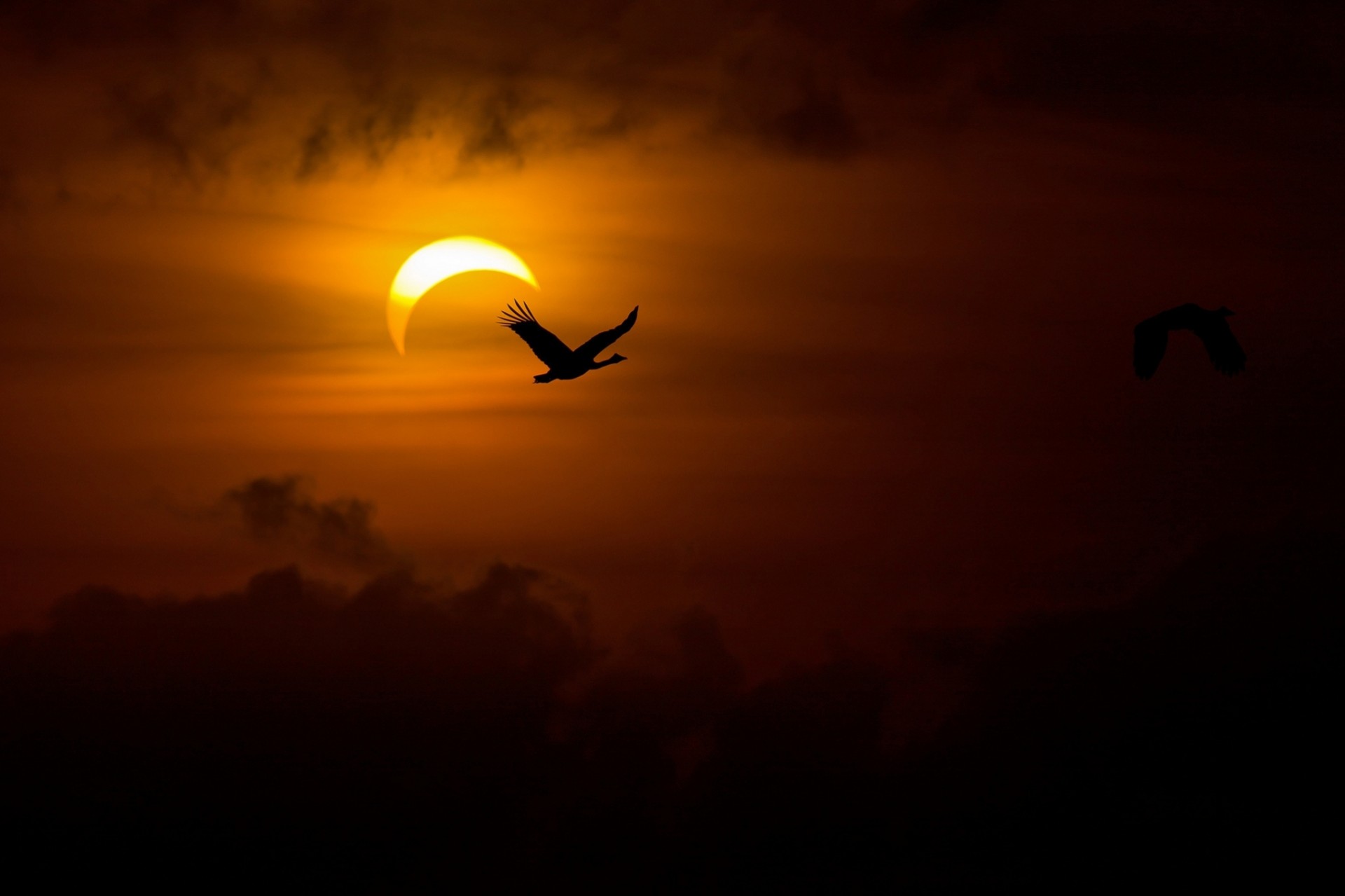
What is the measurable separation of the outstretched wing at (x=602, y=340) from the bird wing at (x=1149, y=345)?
12.2 meters

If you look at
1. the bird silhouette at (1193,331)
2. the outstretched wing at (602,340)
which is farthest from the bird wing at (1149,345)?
the outstretched wing at (602,340)

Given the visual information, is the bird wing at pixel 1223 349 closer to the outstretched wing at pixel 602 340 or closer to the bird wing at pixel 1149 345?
the bird wing at pixel 1149 345

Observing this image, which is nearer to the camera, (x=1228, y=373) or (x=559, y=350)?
(x=1228, y=373)

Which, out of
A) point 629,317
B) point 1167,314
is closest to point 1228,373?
point 1167,314

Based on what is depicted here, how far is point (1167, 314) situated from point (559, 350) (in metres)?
15.3

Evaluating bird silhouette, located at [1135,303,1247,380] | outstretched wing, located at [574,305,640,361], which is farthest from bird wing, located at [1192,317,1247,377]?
outstretched wing, located at [574,305,640,361]

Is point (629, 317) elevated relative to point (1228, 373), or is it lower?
elevated

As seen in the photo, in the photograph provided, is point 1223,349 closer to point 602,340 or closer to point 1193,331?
point 1193,331

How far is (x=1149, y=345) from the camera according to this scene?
33406 mm

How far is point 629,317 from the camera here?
32688 millimetres

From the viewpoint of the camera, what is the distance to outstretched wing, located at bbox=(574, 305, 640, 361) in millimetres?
32906

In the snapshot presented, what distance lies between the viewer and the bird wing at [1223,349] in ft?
110

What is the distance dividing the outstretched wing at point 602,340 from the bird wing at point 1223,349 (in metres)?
13.9

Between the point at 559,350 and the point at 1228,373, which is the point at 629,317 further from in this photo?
the point at 1228,373
